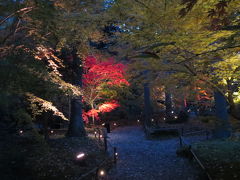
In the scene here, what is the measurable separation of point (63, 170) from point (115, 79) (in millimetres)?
9940

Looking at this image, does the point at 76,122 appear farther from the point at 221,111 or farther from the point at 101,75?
the point at 221,111

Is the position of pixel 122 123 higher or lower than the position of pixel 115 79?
lower

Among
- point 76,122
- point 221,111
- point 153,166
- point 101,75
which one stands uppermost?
point 101,75

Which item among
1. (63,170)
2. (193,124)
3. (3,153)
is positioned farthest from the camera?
(193,124)

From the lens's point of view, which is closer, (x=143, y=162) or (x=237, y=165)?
(x=237, y=165)

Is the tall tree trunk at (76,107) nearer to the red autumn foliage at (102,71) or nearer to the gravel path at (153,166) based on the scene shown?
the red autumn foliage at (102,71)

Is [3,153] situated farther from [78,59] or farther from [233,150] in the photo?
[233,150]

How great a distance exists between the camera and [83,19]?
25.8ft

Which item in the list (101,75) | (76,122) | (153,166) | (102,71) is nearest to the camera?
(153,166)

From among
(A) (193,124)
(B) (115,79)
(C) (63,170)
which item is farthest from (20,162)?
(A) (193,124)

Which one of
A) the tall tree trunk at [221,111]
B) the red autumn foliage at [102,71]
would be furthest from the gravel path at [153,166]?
the red autumn foliage at [102,71]

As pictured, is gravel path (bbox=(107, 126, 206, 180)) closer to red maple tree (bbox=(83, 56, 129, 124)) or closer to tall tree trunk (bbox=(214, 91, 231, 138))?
tall tree trunk (bbox=(214, 91, 231, 138))

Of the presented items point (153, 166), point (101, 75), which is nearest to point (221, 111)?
point (153, 166)

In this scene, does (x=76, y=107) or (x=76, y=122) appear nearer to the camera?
(x=76, y=122)
